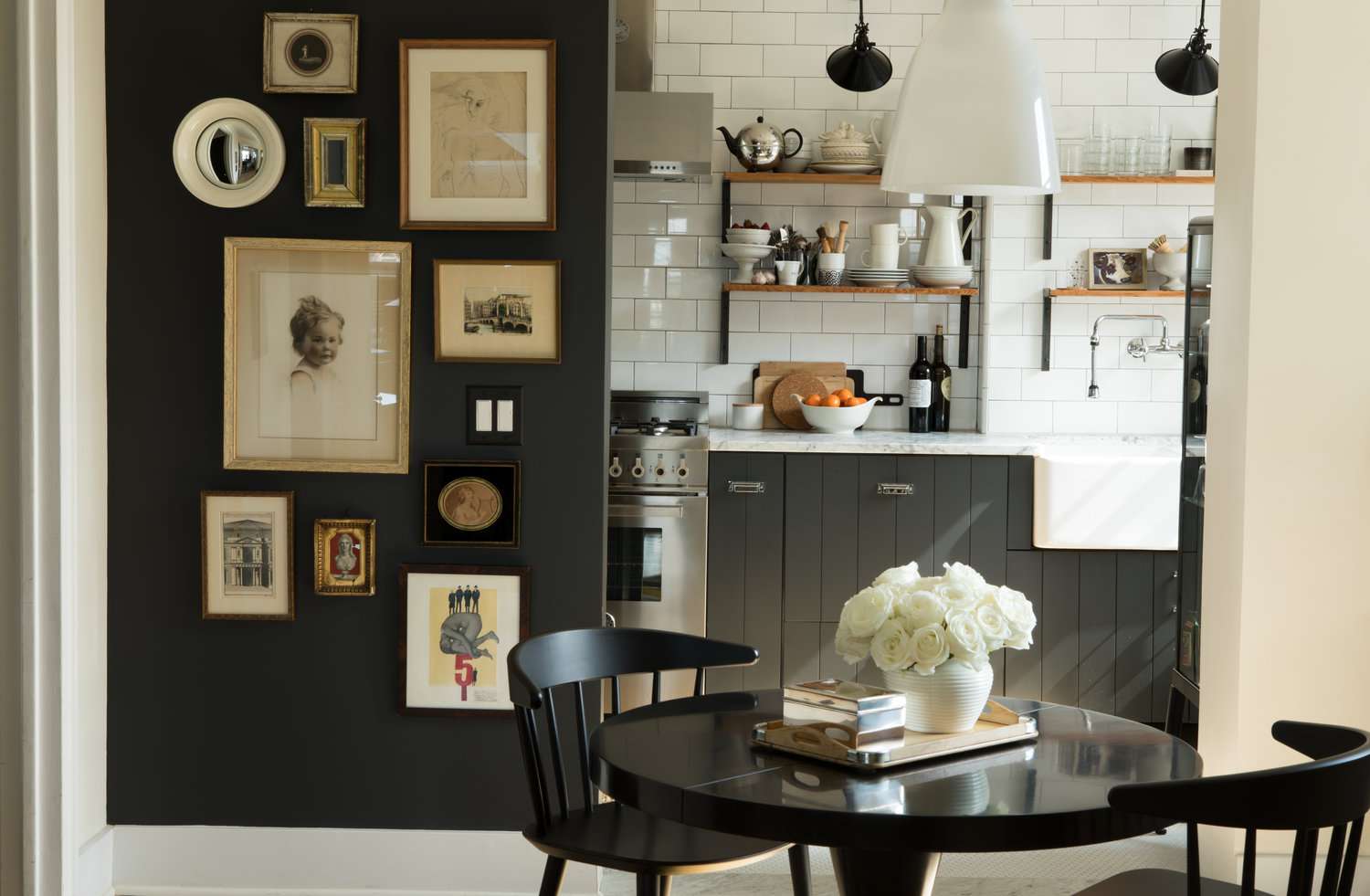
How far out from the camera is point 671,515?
15.0 ft

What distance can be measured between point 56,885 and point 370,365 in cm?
131

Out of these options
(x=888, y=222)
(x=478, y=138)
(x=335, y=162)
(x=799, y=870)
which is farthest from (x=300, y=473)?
(x=888, y=222)

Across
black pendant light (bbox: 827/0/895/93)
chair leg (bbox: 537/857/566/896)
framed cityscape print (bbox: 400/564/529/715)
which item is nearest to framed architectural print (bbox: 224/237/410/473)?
framed cityscape print (bbox: 400/564/529/715)

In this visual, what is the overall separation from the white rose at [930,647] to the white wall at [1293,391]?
1665 millimetres

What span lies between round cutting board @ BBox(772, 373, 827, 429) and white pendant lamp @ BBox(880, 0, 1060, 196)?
3145 millimetres

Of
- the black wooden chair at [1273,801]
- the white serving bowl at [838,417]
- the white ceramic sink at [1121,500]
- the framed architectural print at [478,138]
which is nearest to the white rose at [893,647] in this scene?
the black wooden chair at [1273,801]

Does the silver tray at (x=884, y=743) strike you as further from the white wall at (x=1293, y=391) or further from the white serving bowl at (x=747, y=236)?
the white serving bowl at (x=747, y=236)

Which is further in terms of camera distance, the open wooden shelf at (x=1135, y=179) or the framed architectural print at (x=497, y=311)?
the open wooden shelf at (x=1135, y=179)

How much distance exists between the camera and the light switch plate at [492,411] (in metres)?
3.21

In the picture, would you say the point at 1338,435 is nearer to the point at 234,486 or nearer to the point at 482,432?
the point at 482,432

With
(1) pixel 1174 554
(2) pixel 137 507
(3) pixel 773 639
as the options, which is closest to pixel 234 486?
(2) pixel 137 507

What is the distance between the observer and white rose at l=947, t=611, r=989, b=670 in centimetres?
192

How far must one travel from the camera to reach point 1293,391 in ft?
10.6

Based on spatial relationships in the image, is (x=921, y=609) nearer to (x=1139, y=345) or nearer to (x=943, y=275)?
(x=943, y=275)
